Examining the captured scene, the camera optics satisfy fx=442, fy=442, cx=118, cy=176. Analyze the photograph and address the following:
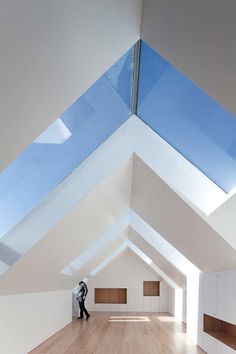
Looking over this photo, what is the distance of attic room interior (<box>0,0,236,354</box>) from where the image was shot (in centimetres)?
246

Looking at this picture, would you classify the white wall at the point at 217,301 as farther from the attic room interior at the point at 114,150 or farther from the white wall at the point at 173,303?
the white wall at the point at 173,303

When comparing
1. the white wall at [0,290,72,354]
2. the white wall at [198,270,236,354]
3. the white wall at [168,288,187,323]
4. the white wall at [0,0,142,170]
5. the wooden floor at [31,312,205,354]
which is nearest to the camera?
the white wall at [0,0,142,170]

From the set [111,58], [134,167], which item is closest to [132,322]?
[134,167]

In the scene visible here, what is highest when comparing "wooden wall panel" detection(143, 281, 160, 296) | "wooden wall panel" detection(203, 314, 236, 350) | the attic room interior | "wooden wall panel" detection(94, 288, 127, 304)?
the attic room interior

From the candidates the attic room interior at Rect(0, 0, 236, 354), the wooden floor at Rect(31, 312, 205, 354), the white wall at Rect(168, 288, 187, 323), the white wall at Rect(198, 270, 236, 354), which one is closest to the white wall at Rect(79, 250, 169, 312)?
the white wall at Rect(168, 288, 187, 323)

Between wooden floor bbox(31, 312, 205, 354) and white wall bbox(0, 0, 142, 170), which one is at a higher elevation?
white wall bbox(0, 0, 142, 170)

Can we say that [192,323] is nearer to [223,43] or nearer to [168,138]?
[168,138]

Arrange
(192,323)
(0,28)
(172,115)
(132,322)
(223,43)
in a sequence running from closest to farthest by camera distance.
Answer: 1. (0,28)
2. (223,43)
3. (172,115)
4. (192,323)
5. (132,322)

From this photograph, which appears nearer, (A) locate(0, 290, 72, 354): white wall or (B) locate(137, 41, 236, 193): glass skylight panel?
(B) locate(137, 41, 236, 193): glass skylight panel

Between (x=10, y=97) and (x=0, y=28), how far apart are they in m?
0.60

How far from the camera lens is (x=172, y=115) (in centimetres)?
453

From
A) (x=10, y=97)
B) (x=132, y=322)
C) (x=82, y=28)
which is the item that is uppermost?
(x=82, y=28)

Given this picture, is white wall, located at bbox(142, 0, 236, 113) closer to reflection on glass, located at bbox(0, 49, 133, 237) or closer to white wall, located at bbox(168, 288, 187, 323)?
reflection on glass, located at bbox(0, 49, 133, 237)

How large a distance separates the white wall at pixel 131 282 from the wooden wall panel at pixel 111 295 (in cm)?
30
